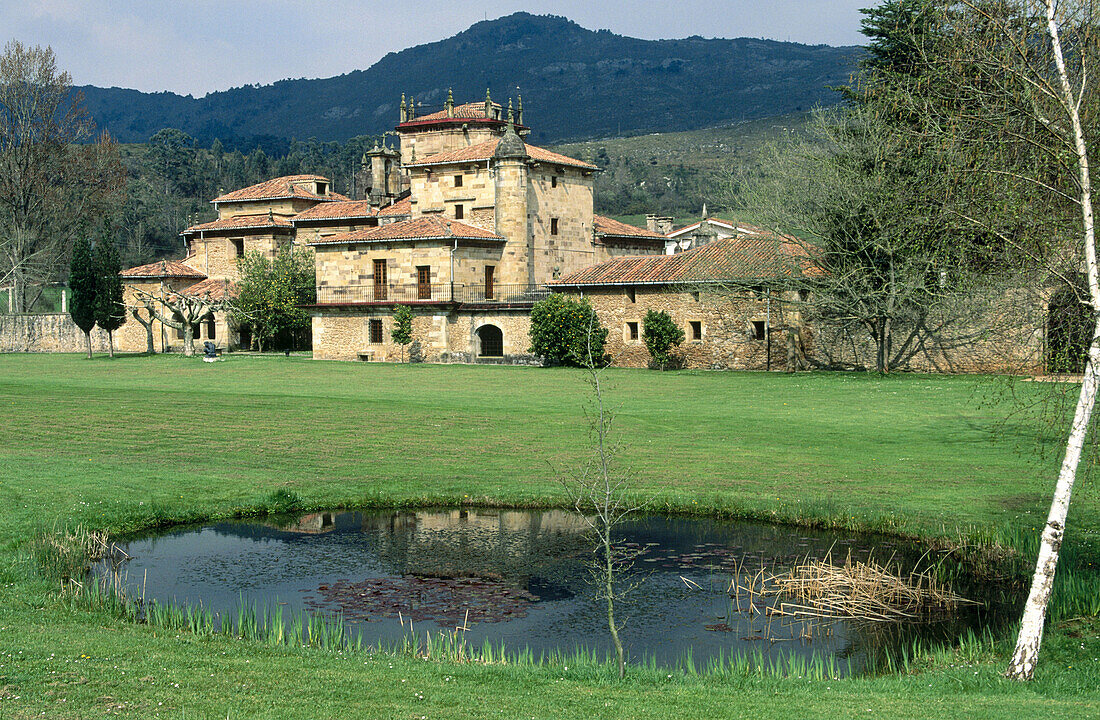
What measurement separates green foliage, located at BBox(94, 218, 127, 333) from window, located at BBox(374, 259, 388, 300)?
1311 cm

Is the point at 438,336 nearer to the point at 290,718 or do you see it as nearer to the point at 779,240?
the point at 779,240

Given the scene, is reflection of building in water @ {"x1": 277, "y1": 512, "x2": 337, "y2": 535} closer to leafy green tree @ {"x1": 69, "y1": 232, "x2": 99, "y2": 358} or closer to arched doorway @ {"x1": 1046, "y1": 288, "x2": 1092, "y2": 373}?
arched doorway @ {"x1": 1046, "y1": 288, "x2": 1092, "y2": 373}

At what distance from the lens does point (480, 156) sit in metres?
50.7

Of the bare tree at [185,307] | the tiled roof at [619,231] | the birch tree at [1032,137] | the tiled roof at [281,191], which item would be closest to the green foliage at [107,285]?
the bare tree at [185,307]

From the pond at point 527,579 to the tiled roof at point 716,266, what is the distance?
24.3m

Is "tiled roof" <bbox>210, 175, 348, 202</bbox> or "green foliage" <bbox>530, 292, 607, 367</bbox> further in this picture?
"tiled roof" <bbox>210, 175, 348, 202</bbox>

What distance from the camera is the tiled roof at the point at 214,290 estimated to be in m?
56.5

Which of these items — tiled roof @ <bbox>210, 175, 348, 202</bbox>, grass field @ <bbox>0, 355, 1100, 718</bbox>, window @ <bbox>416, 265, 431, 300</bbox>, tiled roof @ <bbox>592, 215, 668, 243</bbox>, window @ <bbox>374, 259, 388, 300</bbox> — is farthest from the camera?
tiled roof @ <bbox>210, 175, 348, 202</bbox>

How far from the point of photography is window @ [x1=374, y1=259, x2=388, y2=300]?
5025 centimetres

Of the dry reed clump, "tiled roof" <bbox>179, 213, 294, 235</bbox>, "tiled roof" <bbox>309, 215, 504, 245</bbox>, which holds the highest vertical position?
"tiled roof" <bbox>179, 213, 294, 235</bbox>

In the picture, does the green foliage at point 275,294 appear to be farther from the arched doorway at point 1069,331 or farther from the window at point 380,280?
the arched doorway at point 1069,331

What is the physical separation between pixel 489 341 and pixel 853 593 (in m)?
37.2

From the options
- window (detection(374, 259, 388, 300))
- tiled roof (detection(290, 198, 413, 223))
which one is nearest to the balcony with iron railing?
window (detection(374, 259, 388, 300))

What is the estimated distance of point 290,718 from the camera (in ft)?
22.7
